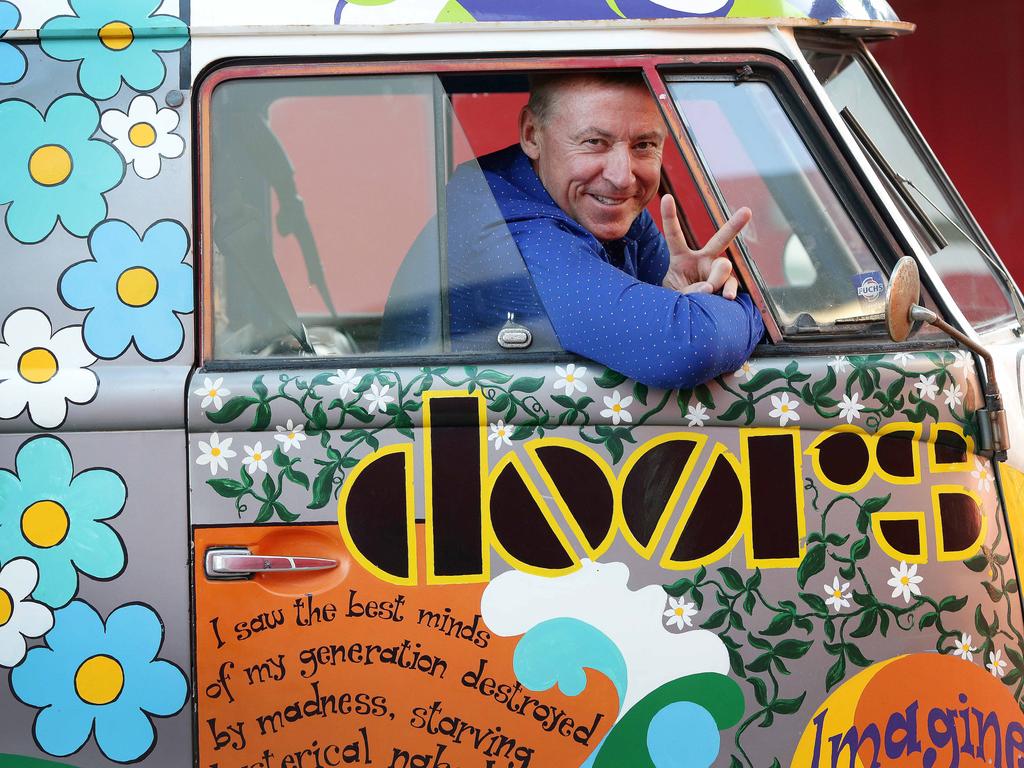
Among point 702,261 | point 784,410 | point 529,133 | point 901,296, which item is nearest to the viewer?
point 901,296

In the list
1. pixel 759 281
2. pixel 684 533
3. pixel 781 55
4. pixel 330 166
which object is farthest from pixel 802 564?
pixel 330 166

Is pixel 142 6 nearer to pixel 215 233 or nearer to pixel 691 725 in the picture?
pixel 215 233

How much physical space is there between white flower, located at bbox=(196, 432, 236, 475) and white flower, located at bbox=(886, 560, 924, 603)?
1.31m

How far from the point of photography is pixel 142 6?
2174 millimetres

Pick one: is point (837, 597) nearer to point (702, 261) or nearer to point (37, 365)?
point (702, 261)

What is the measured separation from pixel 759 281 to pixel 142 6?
4.47 feet

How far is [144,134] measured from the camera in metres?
2.15

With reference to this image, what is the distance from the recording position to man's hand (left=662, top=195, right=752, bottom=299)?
217 centimetres

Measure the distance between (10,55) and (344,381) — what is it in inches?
37.0

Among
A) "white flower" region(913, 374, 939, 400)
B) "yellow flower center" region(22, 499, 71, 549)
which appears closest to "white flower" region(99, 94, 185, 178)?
"yellow flower center" region(22, 499, 71, 549)

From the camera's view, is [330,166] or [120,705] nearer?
[120,705]

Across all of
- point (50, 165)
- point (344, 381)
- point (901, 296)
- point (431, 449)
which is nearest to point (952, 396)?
point (901, 296)

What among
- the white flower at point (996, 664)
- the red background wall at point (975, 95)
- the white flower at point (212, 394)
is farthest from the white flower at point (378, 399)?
the red background wall at point (975, 95)

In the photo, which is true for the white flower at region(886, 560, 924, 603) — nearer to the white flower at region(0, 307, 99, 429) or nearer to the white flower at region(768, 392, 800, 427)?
the white flower at region(768, 392, 800, 427)
